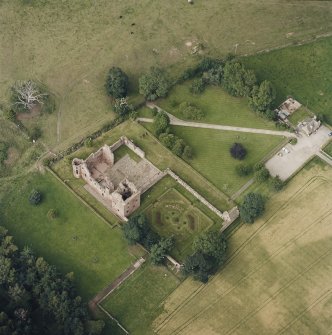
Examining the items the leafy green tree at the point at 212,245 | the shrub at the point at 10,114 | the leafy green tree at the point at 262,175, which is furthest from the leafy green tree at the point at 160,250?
the shrub at the point at 10,114

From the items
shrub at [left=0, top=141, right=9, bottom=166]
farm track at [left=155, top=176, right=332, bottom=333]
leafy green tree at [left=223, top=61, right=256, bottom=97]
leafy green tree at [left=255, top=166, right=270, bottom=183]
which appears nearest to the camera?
farm track at [left=155, top=176, right=332, bottom=333]

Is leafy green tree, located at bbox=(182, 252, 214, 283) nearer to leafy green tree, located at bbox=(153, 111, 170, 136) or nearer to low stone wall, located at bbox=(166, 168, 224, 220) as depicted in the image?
low stone wall, located at bbox=(166, 168, 224, 220)

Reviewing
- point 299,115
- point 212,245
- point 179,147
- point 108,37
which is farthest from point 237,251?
point 108,37

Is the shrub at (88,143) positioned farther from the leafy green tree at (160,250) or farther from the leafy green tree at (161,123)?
the leafy green tree at (160,250)

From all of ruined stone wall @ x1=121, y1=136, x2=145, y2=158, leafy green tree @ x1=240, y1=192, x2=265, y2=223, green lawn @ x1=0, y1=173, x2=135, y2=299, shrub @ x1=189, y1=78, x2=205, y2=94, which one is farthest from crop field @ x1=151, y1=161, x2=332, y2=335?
shrub @ x1=189, y1=78, x2=205, y2=94

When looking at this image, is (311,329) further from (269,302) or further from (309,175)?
(309,175)

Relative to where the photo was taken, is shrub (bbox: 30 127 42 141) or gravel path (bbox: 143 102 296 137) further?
gravel path (bbox: 143 102 296 137)

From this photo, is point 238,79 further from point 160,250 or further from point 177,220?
point 160,250
